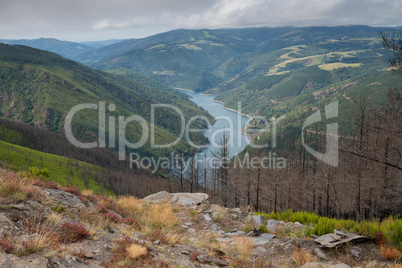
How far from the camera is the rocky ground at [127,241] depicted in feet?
21.5

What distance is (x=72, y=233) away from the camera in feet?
24.8

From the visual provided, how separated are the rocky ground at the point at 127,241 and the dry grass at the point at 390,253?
0.63 ft

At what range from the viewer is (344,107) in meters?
170

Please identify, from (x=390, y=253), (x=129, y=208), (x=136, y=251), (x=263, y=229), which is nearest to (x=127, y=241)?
(x=136, y=251)

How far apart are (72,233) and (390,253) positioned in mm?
10106

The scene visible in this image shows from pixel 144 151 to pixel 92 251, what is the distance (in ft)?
625

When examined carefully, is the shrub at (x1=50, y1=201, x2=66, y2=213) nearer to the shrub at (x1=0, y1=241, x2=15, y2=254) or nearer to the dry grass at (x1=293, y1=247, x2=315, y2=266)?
the shrub at (x1=0, y1=241, x2=15, y2=254)

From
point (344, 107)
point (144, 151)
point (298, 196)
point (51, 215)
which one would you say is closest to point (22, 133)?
point (144, 151)

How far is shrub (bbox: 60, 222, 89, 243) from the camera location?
745 cm

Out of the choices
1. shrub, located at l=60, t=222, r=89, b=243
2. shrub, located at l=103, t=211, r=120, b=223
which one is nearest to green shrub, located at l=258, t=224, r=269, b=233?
shrub, located at l=103, t=211, r=120, b=223

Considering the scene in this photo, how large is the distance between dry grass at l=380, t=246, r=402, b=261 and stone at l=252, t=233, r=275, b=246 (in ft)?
13.4

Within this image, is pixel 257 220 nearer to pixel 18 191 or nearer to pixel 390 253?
pixel 390 253

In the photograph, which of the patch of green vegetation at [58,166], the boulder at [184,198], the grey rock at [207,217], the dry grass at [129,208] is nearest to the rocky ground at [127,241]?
the dry grass at [129,208]

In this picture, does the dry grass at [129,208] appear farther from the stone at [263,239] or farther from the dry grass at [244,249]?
the stone at [263,239]
